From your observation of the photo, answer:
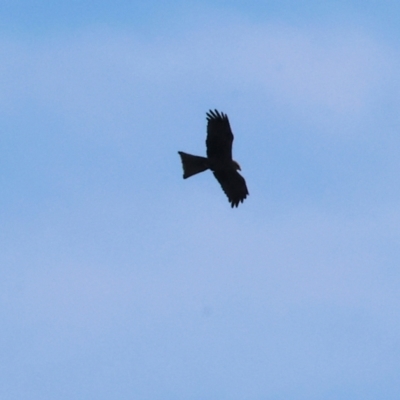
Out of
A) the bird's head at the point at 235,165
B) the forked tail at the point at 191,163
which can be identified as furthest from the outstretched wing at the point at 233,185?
the forked tail at the point at 191,163

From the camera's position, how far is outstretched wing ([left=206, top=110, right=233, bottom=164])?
5978 cm

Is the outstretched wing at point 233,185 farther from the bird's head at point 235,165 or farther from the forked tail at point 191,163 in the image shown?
the forked tail at point 191,163

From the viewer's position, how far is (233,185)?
2420 inches

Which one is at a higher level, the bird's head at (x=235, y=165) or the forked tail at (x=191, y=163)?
the bird's head at (x=235, y=165)

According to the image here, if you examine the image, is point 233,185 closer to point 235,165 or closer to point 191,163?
point 235,165

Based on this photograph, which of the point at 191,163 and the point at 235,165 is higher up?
the point at 235,165

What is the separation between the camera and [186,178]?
59.9m

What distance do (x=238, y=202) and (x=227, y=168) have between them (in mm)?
1464

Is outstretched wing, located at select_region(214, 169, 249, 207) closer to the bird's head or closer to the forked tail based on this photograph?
the bird's head

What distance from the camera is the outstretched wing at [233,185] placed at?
61000mm

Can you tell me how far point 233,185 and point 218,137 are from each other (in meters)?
2.06

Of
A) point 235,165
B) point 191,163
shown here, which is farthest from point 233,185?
point 191,163

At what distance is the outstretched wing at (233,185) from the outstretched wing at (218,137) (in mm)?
795

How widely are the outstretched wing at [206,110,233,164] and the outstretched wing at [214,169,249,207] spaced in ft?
2.61
